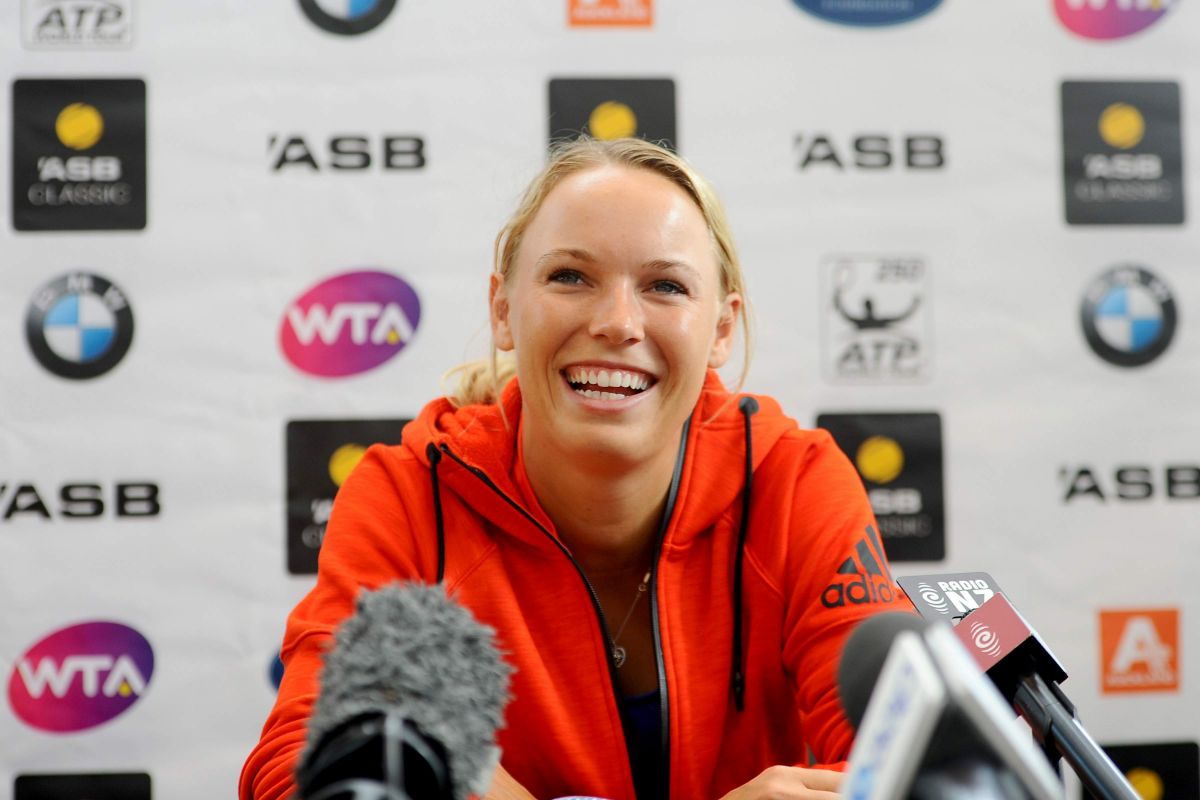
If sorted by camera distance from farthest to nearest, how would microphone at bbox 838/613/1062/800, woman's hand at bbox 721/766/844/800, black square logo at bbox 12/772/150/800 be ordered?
black square logo at bbox 12/772/150/800 < woman's hand at bbox 721/766/844/800 < microphone at bbox 838/613/1062/800

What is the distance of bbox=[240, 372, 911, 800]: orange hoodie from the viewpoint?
3.69ft

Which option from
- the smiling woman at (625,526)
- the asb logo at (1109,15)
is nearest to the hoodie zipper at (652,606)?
the smiling woman at (625,526)

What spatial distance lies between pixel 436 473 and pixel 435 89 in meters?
0.87

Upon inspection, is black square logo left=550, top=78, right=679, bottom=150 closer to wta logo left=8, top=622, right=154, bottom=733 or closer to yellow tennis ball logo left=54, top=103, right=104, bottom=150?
yellow tennis ball logo left=54, top=103, right=104, bottom=150

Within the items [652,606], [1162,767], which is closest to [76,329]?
[652,606]

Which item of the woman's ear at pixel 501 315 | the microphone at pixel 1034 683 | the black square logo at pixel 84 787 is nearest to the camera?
the microphone at pixel 1034 683

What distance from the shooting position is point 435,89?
182cm

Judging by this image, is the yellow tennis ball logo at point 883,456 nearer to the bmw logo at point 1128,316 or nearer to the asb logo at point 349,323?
the bmw logo at point 1128,316

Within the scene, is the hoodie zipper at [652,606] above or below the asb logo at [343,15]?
below

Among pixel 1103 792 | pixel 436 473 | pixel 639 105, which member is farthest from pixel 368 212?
pixel 1103 792

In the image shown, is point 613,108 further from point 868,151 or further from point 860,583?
point 860,583

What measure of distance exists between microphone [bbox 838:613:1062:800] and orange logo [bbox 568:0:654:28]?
5.33ft

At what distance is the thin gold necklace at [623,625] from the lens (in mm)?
1185

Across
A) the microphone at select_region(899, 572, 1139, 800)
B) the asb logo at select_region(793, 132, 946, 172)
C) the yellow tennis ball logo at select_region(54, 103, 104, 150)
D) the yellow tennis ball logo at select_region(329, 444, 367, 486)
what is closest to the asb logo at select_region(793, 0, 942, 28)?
the asb logo at select_region(793, 132, 946, 172)
